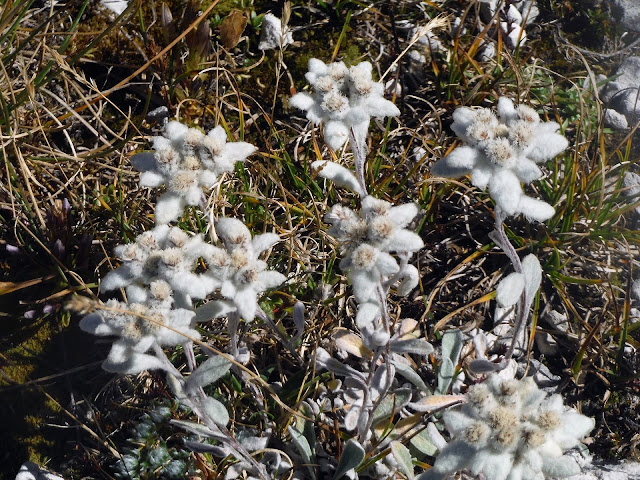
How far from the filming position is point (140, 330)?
5.77 feet

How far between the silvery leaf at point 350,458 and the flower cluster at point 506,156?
3.49 ft

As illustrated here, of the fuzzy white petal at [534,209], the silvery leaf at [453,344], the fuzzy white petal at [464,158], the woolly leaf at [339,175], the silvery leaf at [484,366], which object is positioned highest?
the fuzzy white petal at [464,158]

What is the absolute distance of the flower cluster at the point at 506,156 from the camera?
6.06 feet

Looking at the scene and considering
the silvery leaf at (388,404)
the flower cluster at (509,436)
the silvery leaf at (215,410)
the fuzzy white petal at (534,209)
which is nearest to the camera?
the flower cluster at (509,436)

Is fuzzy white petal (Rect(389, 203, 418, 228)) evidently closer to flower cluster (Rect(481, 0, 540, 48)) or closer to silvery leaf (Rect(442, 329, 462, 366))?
silvery leaf (Rect(442, 329, 462, 366))

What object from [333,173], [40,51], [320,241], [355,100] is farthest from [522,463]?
[40,51]

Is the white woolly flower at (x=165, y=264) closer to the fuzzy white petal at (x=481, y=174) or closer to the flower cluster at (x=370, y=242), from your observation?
the flower cluster at (x=370, y=242)

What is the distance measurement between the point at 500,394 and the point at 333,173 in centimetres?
93

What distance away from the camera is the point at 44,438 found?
8.88 feet

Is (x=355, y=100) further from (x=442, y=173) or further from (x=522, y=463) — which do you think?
(x=522, y=463)

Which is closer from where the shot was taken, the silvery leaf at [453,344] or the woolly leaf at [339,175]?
the woolly leaf at [339,175]

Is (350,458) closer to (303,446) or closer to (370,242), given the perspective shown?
(303,446)

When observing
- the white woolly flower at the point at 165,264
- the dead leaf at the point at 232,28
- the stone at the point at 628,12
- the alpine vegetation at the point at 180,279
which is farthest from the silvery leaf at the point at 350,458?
the stone at the point at 628,12

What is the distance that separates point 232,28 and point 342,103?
1366mm
